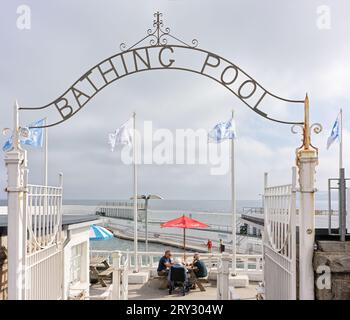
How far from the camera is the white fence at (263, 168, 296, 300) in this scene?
15.5 feet

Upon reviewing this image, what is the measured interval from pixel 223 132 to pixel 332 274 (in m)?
8.71

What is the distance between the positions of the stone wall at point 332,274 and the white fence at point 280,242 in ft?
0.91

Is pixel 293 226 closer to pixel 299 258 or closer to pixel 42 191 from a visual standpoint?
pixel 299 258

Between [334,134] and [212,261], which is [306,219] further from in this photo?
[212,261]

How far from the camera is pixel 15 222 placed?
4.81 metres

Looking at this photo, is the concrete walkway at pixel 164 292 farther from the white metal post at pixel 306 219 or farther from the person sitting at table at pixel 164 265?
the white metal post at pixel 306 219

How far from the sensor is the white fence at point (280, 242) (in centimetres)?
474

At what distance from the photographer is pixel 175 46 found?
17.9 ft

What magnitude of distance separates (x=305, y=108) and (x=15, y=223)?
12.6 ft

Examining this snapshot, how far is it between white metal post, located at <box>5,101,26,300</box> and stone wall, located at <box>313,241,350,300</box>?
346cm

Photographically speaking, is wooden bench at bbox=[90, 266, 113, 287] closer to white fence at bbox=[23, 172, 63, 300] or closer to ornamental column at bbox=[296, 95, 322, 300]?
white fence at bbox=[23, 172, 63, 300]

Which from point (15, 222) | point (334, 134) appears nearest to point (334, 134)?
point (334, 134)

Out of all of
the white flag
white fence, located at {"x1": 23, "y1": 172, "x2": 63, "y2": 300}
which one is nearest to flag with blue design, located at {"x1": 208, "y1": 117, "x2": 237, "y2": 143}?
the white flag
